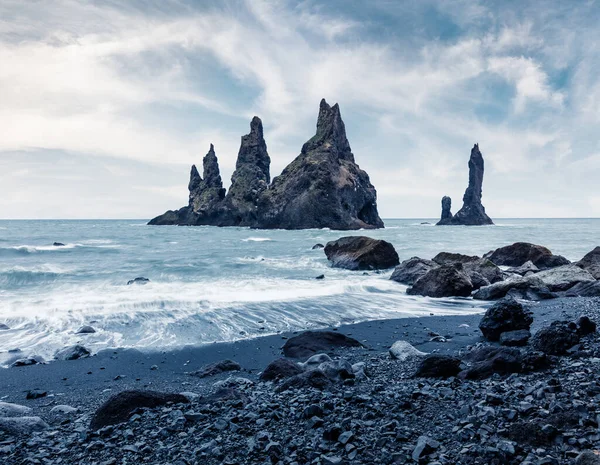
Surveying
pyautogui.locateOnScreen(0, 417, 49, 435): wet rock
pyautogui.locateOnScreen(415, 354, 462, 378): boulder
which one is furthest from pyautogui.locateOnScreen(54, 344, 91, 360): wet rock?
pyautogui.locateOnScreen(415, 354, 462, 378): boulder

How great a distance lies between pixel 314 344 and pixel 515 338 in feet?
14.2

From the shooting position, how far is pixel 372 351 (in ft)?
29.0

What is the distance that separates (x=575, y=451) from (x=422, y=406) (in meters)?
1.75

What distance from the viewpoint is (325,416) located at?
467cm

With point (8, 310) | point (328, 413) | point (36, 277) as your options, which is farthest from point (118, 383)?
point (36, 277)

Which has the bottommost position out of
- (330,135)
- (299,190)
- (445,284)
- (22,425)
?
(22,425)

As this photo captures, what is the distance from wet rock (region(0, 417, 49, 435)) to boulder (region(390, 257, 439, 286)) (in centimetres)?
1589

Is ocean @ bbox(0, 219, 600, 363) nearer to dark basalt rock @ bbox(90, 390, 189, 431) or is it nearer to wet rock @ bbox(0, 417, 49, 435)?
dark basalt rock @ bbox(90, 390, 189, 431)

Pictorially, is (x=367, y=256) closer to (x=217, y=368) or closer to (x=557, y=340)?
(x=557, y=340)

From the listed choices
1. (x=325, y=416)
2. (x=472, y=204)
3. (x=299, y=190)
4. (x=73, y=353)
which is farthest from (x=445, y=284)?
(x=472, y=204)

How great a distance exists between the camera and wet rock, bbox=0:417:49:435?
493 cm

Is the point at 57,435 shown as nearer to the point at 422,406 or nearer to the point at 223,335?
the point at 422,406

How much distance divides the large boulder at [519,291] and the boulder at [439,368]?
393 inches

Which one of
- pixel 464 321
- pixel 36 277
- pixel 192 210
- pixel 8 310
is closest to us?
pixel 464 321
